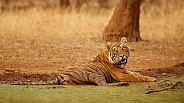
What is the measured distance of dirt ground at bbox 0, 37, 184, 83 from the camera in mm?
10398

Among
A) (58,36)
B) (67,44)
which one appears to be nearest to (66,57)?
(67,44)

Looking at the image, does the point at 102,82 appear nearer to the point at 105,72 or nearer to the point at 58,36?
the point at 105,72

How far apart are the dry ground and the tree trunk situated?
0.26 meters

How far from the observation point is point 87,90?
8.30 meters

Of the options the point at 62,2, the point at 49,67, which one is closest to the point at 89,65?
the point at 49,67

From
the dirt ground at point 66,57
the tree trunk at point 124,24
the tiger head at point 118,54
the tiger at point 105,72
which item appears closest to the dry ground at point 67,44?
the dirt ground at point 66,57

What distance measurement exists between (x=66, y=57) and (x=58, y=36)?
2.48 metres

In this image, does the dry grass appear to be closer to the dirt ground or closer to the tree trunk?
the dirt ground

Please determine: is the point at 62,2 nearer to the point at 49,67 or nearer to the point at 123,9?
the point at 123,9

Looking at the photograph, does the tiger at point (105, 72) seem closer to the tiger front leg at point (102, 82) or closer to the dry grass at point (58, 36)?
the tiger front leg at point (102, 82)

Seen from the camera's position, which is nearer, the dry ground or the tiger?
the tiger

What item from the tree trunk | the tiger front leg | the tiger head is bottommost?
the tiger front leg

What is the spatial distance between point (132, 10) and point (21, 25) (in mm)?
2429

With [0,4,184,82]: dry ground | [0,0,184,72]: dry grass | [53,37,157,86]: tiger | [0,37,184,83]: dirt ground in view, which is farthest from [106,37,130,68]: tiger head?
[0,0,184,72]: dry grass
